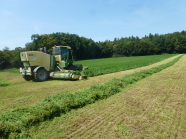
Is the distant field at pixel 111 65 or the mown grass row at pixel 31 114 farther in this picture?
the distant field at pixel 111 65

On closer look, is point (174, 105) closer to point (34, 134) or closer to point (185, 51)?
point (34, 134)

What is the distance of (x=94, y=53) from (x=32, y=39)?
122 feet

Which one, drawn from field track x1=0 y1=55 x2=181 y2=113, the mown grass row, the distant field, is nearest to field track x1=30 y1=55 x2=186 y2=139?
the mown grass row

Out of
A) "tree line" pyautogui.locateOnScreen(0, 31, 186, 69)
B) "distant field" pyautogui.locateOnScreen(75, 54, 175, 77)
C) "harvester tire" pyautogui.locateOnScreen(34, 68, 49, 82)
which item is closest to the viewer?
"harvester tire" pyautogui.locateOnScreen(34, 68, 49, 82)

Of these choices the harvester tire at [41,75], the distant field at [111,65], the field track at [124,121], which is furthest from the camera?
the distant field at [111,65]

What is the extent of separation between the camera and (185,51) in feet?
281

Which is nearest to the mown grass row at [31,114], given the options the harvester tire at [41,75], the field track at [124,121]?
the field track at [124,121]

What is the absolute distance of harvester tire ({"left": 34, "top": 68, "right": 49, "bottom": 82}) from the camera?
1256cm

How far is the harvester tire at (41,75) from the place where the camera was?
12562 millimetres

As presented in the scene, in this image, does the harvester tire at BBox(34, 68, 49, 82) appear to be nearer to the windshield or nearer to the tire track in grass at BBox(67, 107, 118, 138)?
the windshield

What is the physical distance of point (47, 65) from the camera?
13562mm

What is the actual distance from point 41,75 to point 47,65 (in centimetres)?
103

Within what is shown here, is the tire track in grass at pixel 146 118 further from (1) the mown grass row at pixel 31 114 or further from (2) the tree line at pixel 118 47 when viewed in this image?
(2) the tree line at pixel 118 47

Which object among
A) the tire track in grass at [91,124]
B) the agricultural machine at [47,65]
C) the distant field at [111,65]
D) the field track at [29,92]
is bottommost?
the tire track in grass at [91,124]
